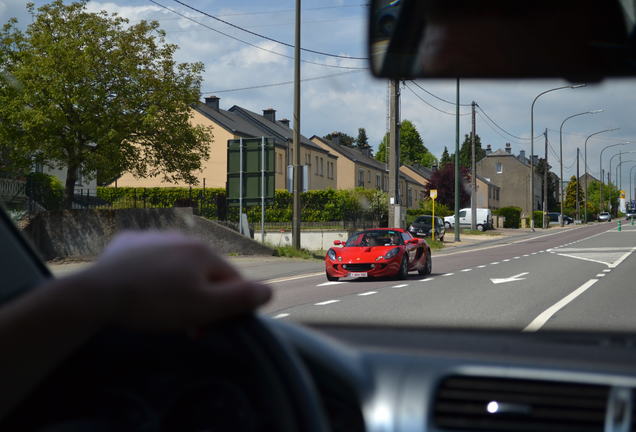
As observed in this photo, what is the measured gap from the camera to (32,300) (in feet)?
3.92

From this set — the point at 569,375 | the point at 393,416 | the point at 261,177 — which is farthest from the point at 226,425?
the point at 261,177

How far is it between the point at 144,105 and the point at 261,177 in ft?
15.2

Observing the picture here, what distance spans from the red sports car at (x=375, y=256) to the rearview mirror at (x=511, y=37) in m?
15.9

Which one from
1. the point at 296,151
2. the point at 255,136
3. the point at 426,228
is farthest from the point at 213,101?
the point at 296,151

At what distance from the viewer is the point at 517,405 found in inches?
66.2

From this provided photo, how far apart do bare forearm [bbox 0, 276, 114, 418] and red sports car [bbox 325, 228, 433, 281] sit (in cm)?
1661

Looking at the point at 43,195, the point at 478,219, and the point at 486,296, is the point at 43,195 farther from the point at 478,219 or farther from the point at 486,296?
the point at 478,219

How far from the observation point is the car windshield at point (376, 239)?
18.6m

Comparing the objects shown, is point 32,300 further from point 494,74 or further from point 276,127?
point 276,127

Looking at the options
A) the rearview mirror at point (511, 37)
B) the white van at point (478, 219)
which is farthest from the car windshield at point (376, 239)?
the white van at point (478, 219)

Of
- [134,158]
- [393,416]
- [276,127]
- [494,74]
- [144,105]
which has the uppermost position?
[276,127]

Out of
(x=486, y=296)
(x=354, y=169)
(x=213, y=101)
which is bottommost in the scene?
(x=486, y=296)

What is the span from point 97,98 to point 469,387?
25279 millimetres

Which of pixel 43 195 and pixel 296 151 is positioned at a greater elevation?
pixel 296 151
